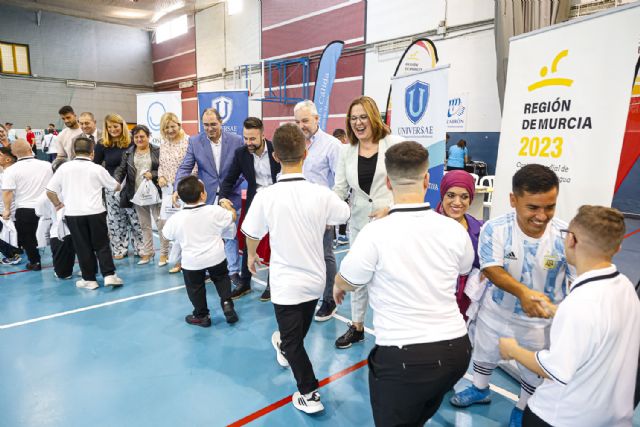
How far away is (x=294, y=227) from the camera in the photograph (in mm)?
2043

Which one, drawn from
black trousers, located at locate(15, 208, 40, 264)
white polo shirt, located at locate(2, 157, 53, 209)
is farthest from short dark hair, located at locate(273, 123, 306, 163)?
black trousers, located at locate(15, 208, 40, 264)

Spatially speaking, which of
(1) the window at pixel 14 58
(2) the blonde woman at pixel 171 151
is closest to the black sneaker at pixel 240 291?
(2) the blonde woman at pixel 171 151

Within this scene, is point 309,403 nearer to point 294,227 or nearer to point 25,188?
point 294,227

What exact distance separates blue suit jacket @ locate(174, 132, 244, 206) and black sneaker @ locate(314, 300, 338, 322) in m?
1.38

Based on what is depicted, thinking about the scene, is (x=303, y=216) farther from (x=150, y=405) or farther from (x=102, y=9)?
(x=102, y=9)

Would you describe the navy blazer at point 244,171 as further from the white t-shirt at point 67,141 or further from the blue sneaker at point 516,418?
the white t-shirt at point 67,141

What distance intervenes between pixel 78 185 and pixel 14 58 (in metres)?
15.5

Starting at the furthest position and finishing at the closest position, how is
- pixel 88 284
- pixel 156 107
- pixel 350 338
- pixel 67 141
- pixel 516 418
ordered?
pixel 156 107 < pixel 67 141 < pixel 88 284 < pixel 350 338 < pixel 516 418

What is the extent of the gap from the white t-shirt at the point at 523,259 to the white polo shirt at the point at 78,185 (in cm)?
359

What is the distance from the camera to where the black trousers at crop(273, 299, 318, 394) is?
6.94 feet

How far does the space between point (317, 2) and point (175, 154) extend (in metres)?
8.83

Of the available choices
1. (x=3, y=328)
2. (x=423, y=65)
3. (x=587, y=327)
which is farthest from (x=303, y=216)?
(x=423, y=65)

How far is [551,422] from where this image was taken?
1.31 metres

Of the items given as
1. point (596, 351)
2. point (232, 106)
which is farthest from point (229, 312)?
point (232, 106)
